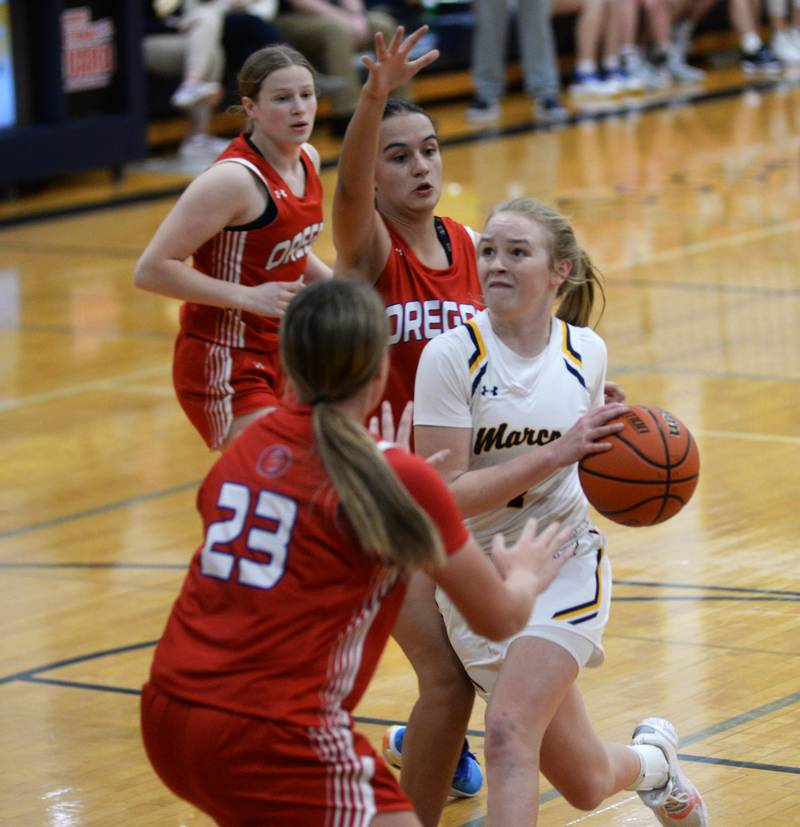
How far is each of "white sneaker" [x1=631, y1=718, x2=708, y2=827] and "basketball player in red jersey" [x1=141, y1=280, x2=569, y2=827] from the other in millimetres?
1133

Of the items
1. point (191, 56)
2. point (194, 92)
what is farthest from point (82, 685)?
point (191, 56)

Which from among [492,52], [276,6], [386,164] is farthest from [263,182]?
[492,52]

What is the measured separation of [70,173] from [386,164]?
10.2 m

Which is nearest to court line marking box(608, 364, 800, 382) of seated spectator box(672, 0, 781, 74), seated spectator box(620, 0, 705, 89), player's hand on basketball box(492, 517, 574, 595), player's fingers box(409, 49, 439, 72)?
player's fingers box(409, 49, 439, 72)

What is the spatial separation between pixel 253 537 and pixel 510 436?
0.92 m

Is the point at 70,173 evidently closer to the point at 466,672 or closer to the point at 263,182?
the point at 263,182

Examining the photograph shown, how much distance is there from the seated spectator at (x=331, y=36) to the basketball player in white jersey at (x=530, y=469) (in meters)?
11.4

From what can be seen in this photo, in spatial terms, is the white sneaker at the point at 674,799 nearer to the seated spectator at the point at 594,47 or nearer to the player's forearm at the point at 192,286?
the player's forearm at the point at 192,286

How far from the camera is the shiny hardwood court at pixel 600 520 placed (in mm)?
4348

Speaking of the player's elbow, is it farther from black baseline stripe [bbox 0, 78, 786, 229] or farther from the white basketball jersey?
black baseline stripe [bbox 0, 78, 786, 229]

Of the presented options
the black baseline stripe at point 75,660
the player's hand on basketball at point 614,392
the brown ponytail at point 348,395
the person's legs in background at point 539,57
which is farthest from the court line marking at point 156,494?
the person's legs in background at point 539,57

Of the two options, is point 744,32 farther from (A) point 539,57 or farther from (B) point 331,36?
(B) point 331,36

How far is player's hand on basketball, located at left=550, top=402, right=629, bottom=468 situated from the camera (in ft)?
10.9

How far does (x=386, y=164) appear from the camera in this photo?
4113 mm
